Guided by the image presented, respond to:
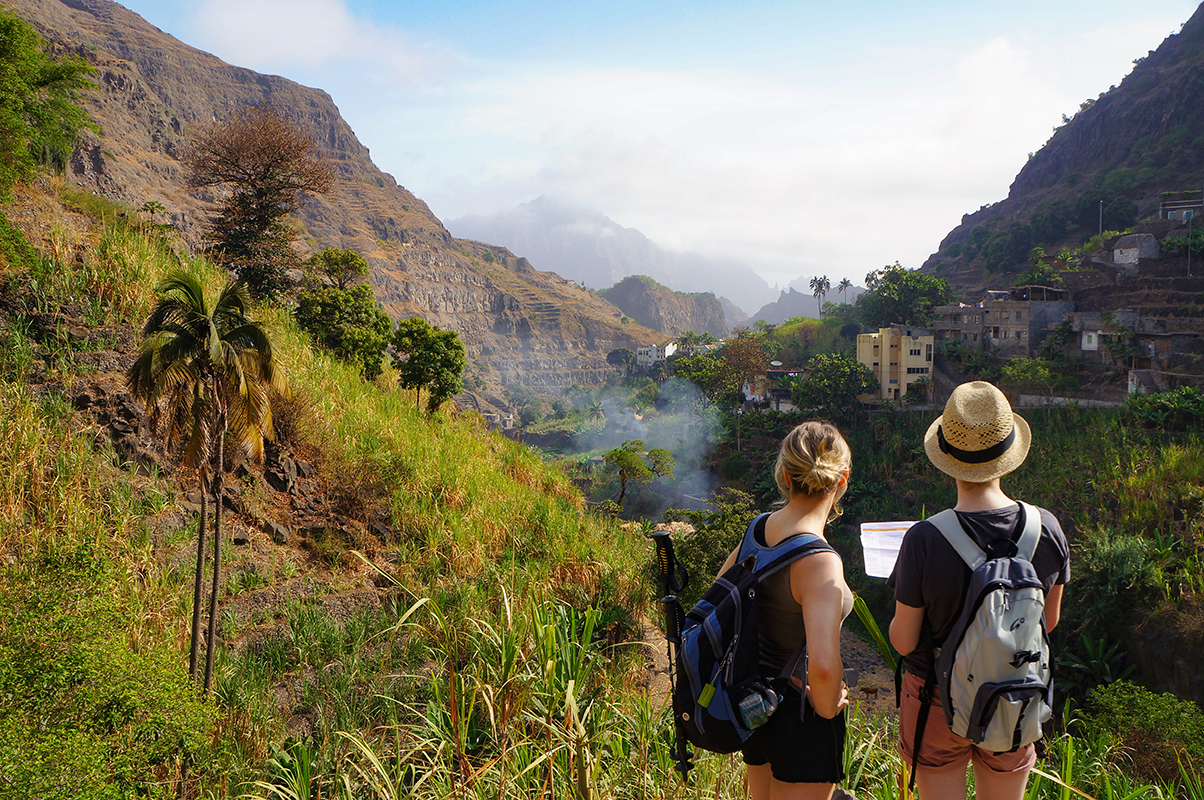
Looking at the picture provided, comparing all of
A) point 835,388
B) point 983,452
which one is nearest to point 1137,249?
point 835,388

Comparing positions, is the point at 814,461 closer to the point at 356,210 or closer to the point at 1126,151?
the point at 1126,151

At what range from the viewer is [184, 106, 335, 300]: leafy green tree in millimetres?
12078

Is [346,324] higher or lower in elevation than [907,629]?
higher

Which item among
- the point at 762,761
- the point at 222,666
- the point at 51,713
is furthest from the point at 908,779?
the point at 222,666

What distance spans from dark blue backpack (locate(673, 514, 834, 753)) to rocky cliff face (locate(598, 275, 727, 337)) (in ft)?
445

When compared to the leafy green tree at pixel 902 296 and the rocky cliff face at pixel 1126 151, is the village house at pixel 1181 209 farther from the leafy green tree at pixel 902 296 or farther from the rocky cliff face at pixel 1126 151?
the leafy green tree at pixel 902 296

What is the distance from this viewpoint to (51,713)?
2805 millimetres

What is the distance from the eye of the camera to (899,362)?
31.2 metres

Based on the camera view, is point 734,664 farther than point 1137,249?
No

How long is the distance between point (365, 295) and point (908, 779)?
16.2 meters

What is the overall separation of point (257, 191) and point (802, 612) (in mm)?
13634

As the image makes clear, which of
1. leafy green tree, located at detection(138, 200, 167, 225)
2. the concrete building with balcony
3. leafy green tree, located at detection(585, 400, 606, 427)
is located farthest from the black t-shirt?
leafy green tree, located at detection(585, 400, 606, 427)

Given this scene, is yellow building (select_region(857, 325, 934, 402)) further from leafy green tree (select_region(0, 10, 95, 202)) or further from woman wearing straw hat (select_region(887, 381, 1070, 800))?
woman wearing straw hat (select_region(887, 381, 1070, 800))

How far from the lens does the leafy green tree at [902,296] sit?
37.4m
